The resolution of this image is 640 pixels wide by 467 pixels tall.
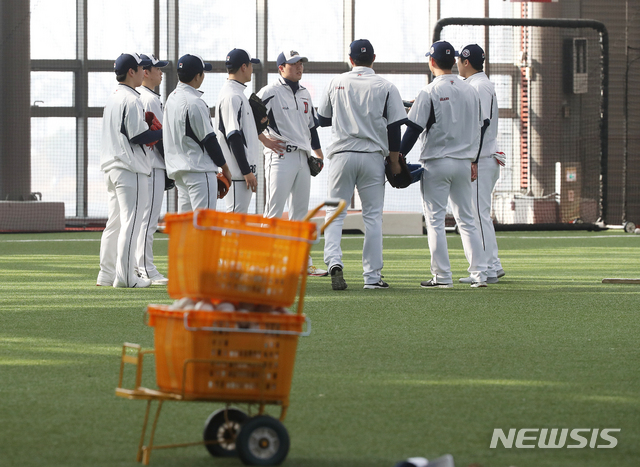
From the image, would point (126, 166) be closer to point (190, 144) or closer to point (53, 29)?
point (190, 144)

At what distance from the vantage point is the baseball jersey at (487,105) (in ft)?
23.4

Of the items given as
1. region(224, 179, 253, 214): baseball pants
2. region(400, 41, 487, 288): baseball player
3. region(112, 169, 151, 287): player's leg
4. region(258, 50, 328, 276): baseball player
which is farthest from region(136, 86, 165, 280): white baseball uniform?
region(400, 41, 487, 288): baseball player

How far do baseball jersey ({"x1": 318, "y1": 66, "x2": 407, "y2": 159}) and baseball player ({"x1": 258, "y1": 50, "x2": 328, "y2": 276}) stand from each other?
2.14 feet

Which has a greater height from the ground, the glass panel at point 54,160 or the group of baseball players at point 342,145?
the glass panel at point 54,160

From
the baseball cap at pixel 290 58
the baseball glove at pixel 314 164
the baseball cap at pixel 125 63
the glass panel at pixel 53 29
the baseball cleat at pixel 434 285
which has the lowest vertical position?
the baseball cleat at pixel 434 285

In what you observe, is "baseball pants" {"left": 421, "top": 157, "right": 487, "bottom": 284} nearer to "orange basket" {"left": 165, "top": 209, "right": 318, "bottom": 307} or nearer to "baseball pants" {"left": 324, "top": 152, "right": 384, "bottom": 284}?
"baseball pants" {"left": 324, "top": 152, "right": 384, "bottom": 284}

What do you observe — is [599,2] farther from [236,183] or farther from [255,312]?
[255,312]

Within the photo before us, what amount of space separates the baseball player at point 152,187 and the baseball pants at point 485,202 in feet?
8.71

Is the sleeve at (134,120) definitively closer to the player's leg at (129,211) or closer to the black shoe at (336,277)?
the player's leg at (129,211)

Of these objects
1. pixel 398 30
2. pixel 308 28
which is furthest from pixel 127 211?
pixel 398 30

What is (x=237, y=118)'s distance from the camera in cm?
701

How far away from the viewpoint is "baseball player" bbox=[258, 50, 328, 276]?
24.3 feet

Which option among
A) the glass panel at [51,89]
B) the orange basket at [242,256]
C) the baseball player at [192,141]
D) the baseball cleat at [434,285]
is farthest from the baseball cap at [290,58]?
the glass panel at [51,89]

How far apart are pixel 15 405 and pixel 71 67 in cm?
1788
